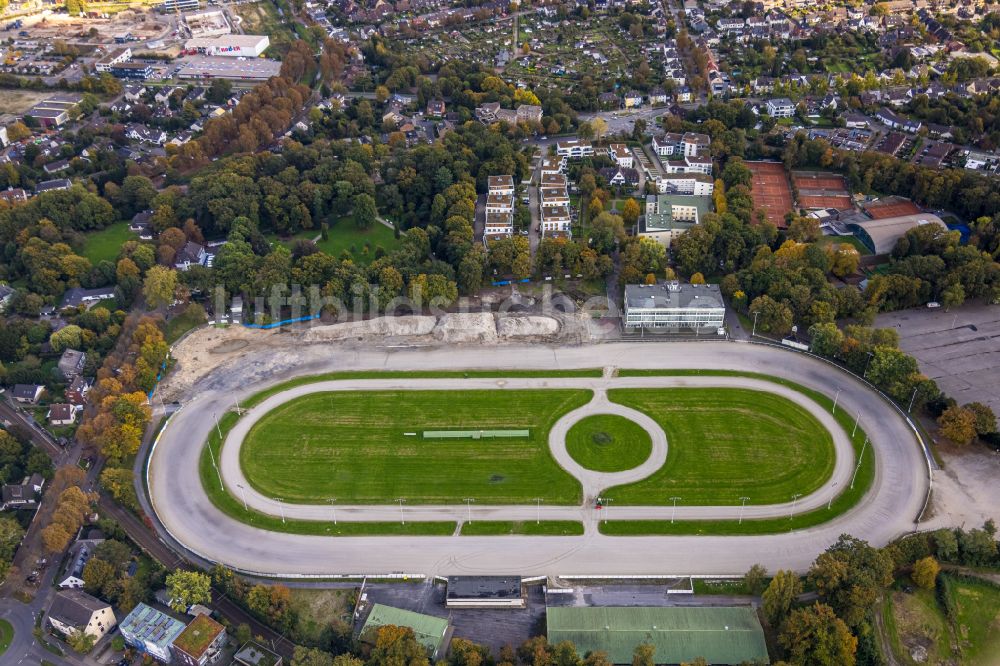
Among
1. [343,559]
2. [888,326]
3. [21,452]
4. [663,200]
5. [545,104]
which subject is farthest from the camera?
[545,104]

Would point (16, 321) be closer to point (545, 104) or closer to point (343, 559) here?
point (343, 559)

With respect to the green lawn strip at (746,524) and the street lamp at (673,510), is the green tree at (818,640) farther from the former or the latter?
the street lamp at (673,510)

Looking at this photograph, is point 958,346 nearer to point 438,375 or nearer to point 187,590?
point 438,375

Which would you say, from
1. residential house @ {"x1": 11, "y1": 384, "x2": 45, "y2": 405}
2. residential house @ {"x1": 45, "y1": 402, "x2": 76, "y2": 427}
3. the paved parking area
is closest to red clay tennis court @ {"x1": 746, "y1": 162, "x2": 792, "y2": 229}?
the paved parking area

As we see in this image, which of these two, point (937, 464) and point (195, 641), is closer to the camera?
point (195, 641)

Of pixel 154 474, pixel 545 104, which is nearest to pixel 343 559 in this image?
pixel 154 474

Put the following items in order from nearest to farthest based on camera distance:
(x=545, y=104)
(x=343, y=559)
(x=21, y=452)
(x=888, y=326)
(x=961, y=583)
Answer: (x=961, y=583), (x=343, y=559), (x=21, y=452), (x=888, y=326), (x=545, y=104)
